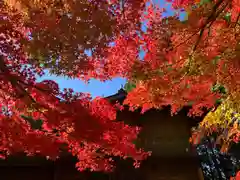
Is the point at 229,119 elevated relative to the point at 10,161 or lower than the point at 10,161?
lower

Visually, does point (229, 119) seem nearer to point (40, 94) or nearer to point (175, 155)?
point (175, 155)

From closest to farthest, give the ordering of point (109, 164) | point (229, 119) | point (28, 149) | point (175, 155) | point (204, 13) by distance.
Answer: point (204, 13), point (229, 119), point (28, 149), point (109, 164), point (175, 155)

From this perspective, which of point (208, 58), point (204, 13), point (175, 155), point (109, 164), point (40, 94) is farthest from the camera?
point (175, 155)

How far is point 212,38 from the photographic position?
15.9 feet

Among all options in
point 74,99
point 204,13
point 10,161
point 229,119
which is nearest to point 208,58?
point 204,13

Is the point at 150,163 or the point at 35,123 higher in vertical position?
the point at 35,123

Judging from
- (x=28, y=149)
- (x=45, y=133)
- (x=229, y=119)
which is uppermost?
(x=45, y=133)

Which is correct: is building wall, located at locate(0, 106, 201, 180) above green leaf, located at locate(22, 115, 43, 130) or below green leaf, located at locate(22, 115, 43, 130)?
below

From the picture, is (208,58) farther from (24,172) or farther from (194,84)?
(24,172)

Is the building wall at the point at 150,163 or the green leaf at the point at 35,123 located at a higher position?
the green leaf at the point at 35,123

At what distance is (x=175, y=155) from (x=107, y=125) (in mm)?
2824

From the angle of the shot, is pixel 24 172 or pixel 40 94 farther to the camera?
pixel 24 172

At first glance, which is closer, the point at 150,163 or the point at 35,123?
the point at 35,123

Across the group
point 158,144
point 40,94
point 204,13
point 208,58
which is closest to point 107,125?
point 40,94
